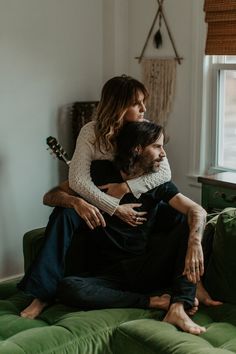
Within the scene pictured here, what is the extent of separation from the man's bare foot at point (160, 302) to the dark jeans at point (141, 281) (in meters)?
0.03

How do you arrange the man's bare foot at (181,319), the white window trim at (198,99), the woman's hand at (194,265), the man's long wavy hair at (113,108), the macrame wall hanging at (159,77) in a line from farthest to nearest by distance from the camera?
the macrame wall hanging at (159,77) → the white window trim at (198,99) → the man's long wavy hair at (113,108) → the woman's hand at (194,265) → the man's bare foot at (181,319)

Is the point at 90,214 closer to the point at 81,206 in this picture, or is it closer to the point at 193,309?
the point at 81,206

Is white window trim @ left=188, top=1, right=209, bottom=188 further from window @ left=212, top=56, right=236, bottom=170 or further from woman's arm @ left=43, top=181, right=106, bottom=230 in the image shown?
woman's arm @ left=43, top=181, right=106, bottom=230

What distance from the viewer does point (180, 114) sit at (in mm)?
3549

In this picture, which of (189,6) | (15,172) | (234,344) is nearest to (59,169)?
(15,172)

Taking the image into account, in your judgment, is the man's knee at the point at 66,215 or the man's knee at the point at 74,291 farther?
the man's knee at the point at 66,215

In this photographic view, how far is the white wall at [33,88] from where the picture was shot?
3.38m

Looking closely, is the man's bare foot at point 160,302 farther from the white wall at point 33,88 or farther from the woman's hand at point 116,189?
the white wall at point 33,88

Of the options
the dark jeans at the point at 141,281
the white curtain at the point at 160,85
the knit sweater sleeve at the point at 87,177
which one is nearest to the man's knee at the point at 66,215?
the knit sweater sleeve at the point at 87,177

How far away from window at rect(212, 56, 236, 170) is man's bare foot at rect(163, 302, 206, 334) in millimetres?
1490

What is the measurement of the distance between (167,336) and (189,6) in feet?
7.25

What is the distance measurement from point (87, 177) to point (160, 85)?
1389 millimetres

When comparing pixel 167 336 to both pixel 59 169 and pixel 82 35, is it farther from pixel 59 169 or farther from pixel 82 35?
pixel 82 35

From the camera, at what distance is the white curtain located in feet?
11.7
